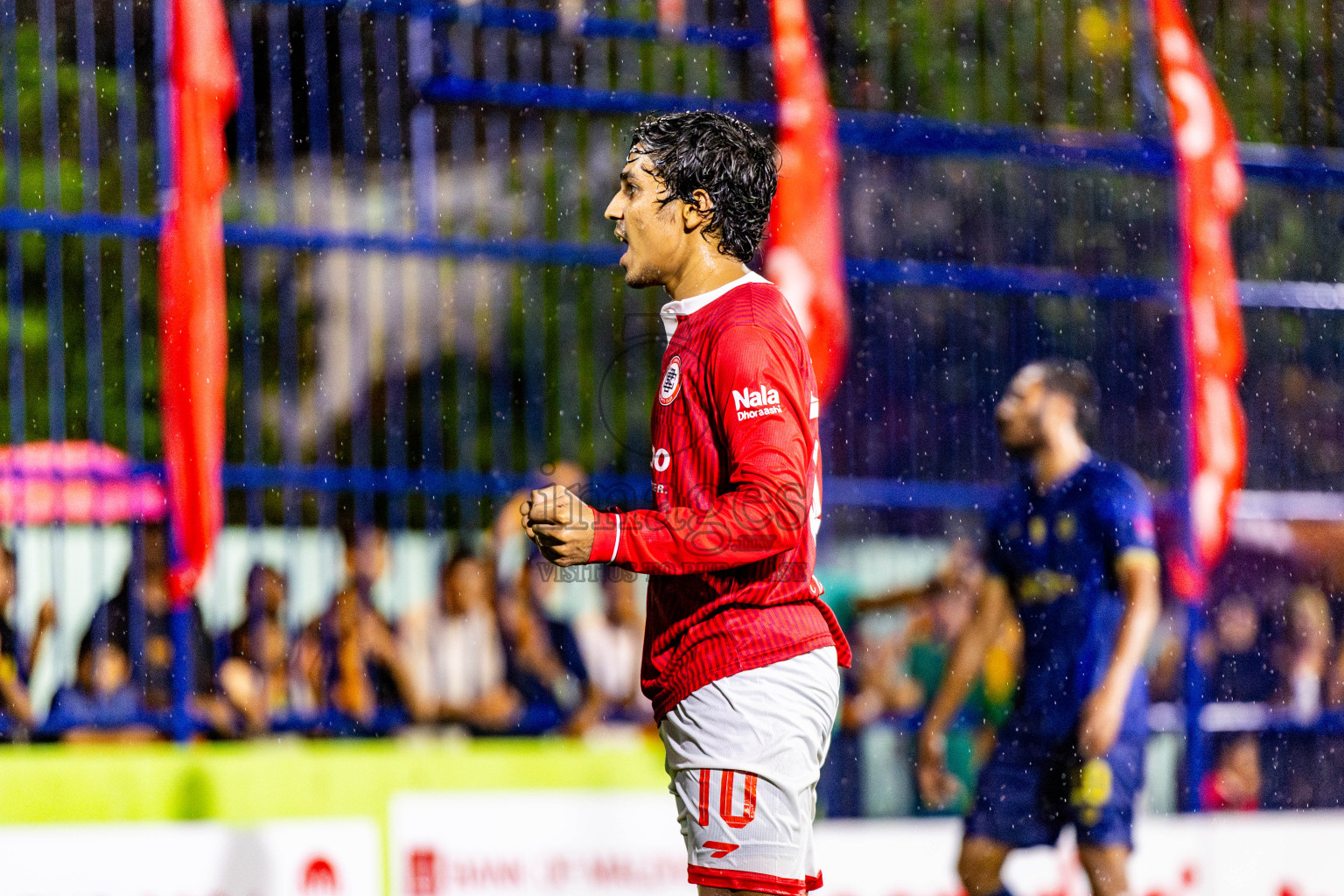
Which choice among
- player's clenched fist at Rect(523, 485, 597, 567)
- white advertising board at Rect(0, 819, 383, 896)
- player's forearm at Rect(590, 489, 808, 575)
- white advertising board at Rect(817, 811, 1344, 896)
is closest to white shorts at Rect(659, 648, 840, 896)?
player's forearm at Rect(590, 489, 808, 575)

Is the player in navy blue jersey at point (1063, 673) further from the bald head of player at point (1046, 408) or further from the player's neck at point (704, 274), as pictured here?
the player's neck at point (704, 274)

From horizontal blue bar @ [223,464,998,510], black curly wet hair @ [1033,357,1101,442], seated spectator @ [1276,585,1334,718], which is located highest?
black curly wet hair @ [1033,357,1101,442]

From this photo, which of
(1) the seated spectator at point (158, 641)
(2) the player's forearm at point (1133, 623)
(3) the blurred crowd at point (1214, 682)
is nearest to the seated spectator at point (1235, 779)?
(3) the blurred crowd at point (1214, 682)

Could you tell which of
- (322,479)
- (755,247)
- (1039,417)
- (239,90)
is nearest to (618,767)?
(322,479)

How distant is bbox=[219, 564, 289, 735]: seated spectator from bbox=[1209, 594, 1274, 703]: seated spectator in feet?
11.0

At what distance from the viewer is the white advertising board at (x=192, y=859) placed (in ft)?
16.4

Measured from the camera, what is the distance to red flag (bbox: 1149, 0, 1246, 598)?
6.73 metres

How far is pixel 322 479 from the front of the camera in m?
5.69

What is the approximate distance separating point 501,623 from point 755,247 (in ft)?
9.96

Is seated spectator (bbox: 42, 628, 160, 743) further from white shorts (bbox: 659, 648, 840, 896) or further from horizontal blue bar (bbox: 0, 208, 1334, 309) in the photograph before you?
white shorts (bbox: 659, 648, 840, 896)

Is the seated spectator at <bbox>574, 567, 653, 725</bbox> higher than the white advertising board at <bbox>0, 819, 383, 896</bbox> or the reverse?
higher

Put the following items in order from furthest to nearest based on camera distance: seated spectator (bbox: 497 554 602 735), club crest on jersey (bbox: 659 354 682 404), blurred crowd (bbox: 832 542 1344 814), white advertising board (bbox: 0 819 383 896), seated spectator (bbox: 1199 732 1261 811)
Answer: seated spectator (bbox: 1199 732 1261 811)
blurred crowd (bbox: 832 542 1344 814)
seated spectator (bbox: 497 554 602 735)
white advertising board (bbox: 0 819 383 896)
club crest on jersey (bbox: 659 354 682 404)

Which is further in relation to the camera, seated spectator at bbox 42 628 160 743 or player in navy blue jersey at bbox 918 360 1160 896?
player in navy blue jersey at bbox 918 360 1160 896

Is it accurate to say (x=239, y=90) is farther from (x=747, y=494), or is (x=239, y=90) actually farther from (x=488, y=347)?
(x=747, y=494)
